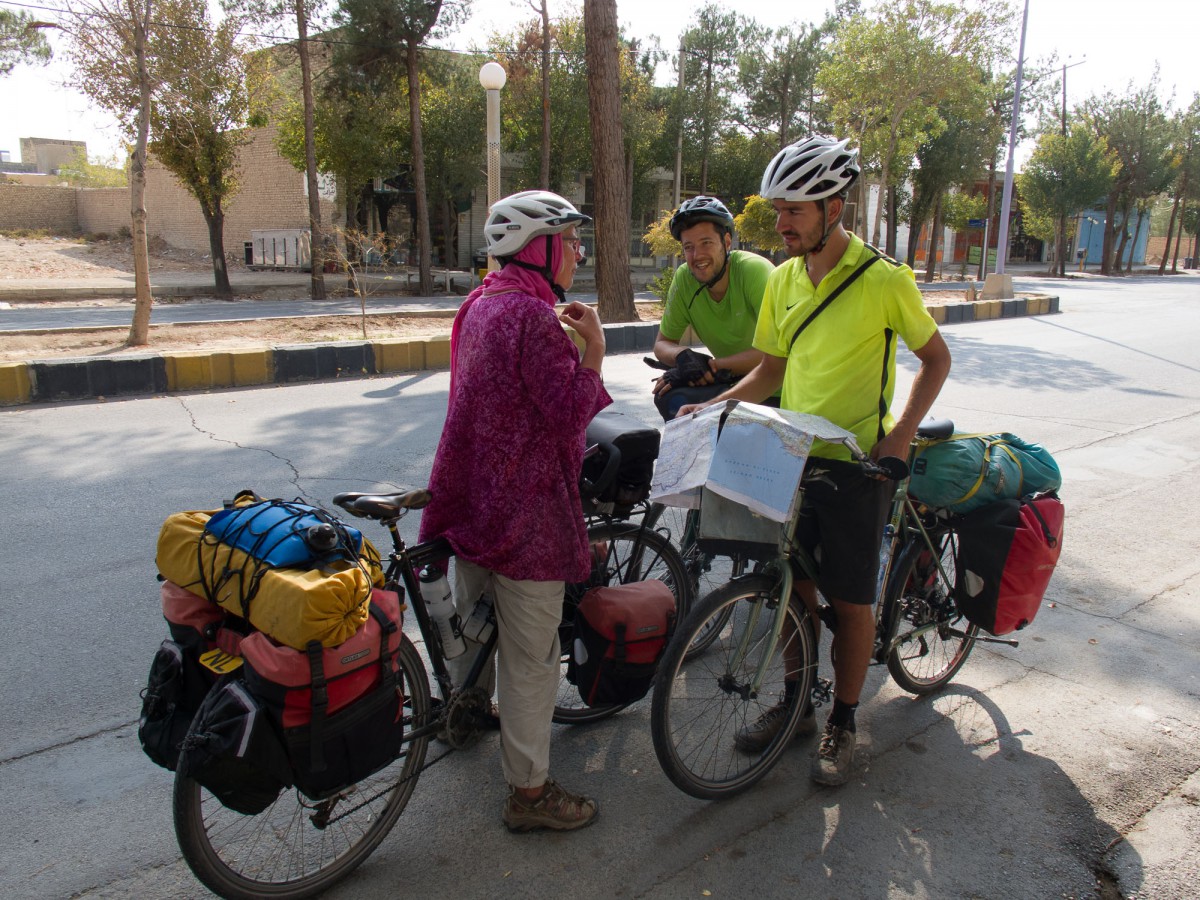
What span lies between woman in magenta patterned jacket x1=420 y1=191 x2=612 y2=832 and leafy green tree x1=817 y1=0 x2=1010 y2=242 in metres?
21.9

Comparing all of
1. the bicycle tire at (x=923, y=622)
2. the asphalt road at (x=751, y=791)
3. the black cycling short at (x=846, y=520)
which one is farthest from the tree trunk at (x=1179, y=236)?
the black cycling short at (x=846, y=520)

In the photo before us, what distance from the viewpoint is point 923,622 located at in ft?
10.9

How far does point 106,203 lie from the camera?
34375 mm

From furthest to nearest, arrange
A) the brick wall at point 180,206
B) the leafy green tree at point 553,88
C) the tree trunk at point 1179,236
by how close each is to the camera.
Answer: the tree trunk at point 1179,236 → the brick wall at point 180,206 → the leafy green tree at point 553,88

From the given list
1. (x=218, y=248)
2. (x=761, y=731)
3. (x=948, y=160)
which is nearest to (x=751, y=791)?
(x=761, y=731)

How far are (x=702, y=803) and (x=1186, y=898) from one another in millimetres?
1323

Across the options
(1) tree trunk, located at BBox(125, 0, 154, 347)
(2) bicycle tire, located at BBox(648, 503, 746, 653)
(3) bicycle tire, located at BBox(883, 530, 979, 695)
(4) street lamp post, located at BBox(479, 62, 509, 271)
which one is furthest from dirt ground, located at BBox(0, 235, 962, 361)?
(3) bicycle tire, located at BBox(883, 530, 979, 695)

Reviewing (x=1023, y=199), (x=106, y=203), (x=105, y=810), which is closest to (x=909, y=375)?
(x=105, y=810)

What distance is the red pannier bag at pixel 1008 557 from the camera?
120 inches

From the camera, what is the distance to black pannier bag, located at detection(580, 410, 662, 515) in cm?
304

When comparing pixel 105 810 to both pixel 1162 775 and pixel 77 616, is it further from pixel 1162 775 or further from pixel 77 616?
pixel 1162 775

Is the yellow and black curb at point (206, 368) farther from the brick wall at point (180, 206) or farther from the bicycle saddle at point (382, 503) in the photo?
the brick wall at point (180, 206)

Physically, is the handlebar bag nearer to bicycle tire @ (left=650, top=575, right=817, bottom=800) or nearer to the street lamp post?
bicycle tire @ (left=650, top=575, right=817, bottom=800)

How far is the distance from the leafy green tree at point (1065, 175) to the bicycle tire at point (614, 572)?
4395cm
